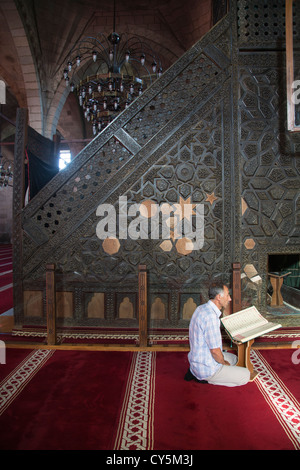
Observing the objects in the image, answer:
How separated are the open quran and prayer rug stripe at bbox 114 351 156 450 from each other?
2.86 ft

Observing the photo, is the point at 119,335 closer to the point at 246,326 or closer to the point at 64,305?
the point at 64,305

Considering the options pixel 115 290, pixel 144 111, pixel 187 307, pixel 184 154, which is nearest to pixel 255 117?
pixel 184 154

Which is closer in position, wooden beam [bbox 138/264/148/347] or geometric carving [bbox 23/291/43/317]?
wooden beam [bbox 138/264/148/347]

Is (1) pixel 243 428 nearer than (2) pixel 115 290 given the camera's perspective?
Yes

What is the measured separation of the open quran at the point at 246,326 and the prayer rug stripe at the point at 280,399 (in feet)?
1.48

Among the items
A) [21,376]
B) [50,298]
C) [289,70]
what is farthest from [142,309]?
[289,70]

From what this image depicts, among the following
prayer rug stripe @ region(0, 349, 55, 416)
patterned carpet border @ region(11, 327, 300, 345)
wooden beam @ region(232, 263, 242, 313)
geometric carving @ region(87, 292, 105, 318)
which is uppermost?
wooden beam @ region(232, 263, 242, 313)

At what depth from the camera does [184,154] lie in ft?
13.6

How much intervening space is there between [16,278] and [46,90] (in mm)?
9461

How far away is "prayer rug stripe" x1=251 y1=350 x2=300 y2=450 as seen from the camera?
85.9 inches

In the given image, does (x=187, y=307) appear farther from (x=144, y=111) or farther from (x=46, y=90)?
(x=46, y=90)

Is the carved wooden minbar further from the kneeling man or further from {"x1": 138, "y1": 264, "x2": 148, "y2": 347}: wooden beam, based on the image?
the kneeling man

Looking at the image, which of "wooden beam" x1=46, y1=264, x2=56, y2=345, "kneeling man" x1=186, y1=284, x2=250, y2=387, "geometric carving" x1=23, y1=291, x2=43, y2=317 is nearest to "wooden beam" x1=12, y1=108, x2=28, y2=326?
"geometric carving" x1=23, y1=291, x2=43, y2=317

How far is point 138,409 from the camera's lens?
245 cm
